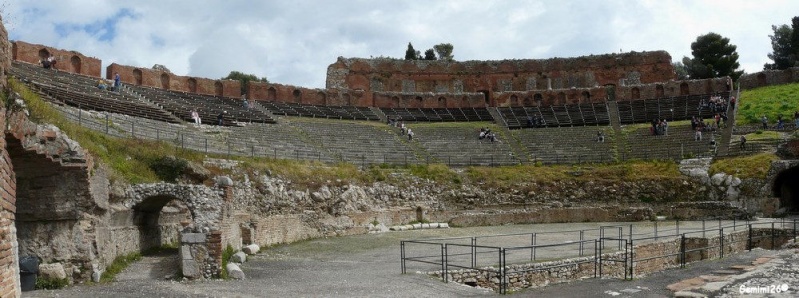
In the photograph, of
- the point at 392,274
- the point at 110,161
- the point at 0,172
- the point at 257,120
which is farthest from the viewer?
the point at 257,120

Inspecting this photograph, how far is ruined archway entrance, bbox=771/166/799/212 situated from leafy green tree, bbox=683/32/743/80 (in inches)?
1457

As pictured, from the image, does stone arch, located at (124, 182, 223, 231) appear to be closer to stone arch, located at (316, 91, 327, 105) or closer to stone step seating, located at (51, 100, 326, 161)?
stone step seating, located at (51, 100, 326, 161)

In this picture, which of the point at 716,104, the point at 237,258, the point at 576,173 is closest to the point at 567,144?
the point at 576,173

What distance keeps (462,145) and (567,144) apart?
7198 mm

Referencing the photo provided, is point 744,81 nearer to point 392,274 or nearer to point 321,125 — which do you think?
point 321,125

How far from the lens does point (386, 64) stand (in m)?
67.3

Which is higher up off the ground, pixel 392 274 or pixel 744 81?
pixel 744 81

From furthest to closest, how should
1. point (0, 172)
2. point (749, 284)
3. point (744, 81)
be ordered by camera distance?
1. point (744, 81)
2. point (749, 284)
3. point (0, 172)

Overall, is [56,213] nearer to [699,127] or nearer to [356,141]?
[356,141]

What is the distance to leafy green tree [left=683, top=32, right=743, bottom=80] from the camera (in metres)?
70.2

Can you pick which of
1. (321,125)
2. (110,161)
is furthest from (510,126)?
(110,161)

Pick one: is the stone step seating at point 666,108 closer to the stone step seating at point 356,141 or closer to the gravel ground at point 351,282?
the stone step seating at point 356,141

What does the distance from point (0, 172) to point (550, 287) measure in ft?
37.7

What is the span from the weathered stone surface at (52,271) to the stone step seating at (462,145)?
29.2 meters
